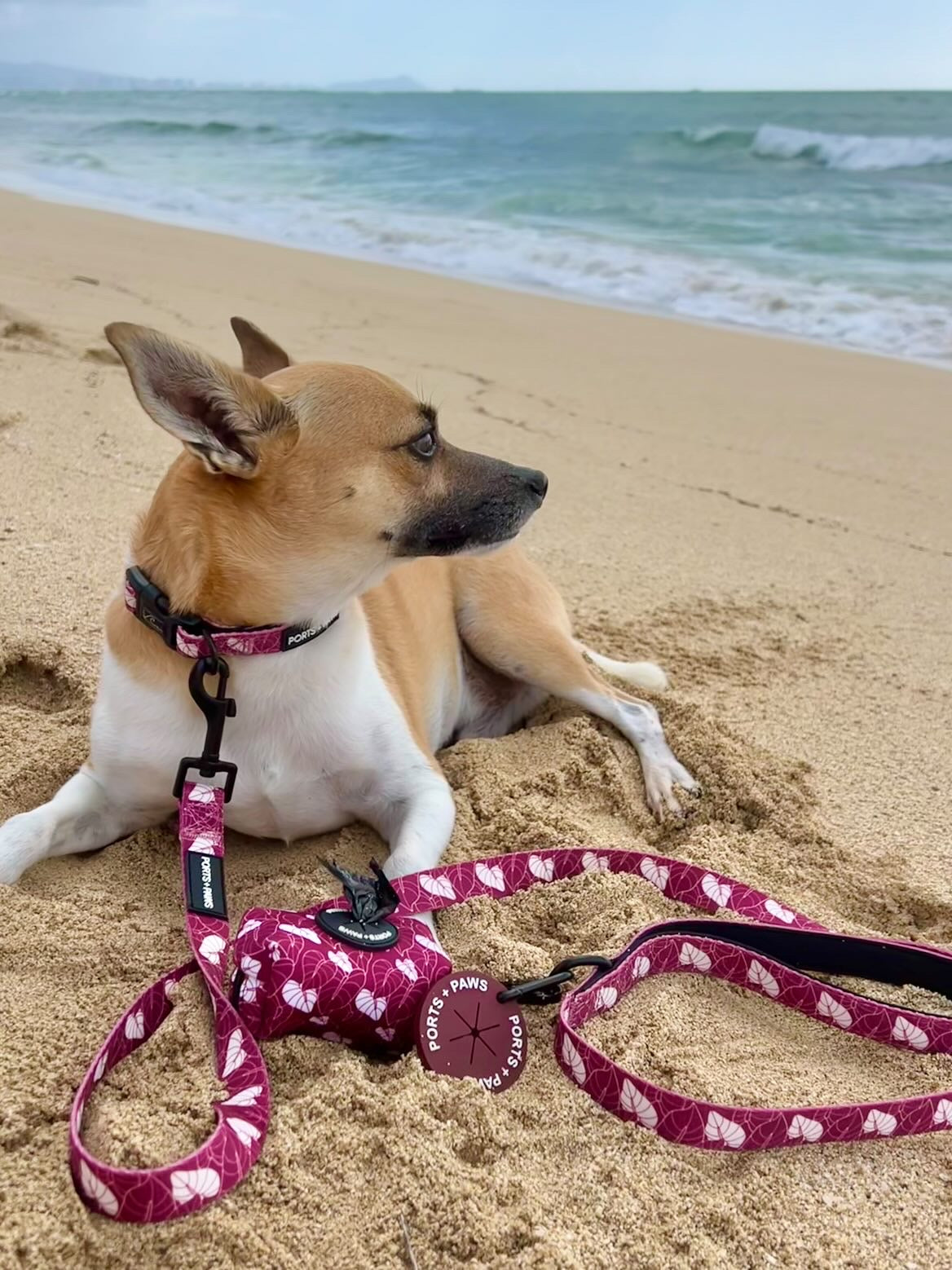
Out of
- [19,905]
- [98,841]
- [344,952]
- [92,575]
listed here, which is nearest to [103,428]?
[92,575]

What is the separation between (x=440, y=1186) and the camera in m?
1.46

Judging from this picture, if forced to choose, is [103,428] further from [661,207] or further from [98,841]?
[661,207]

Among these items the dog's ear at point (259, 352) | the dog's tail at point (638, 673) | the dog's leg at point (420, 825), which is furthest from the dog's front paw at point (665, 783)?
the dog's ear at point (259, 352)

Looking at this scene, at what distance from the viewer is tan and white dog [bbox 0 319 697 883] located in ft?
6.74

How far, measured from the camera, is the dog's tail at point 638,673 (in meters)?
3.30

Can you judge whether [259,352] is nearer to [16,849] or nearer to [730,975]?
[16,849]

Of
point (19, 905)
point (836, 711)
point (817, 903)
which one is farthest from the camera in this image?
point (836, 711)

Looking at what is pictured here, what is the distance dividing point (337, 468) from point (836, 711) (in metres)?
1.83

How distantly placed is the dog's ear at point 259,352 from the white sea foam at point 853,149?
63.0 ft

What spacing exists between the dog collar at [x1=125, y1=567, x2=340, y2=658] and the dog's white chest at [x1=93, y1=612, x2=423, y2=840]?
7 cm

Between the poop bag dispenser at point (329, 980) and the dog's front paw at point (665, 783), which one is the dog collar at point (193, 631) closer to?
the poop bag dispenser at point (329, 980)

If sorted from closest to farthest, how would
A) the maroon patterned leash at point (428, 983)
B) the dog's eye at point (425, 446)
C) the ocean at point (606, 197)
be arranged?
the maroon patterned leash at point (428, 983) < the dog's eye at point (425, 446) < the ocean at point (606, 197)

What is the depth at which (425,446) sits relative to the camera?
234 centimetres

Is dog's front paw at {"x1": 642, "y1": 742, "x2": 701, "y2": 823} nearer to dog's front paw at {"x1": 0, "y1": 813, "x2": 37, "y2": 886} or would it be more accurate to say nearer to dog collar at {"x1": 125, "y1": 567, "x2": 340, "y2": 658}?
dog collar at {"x1": 125, "y1": 567, "x2": 340, "y2": 658}
